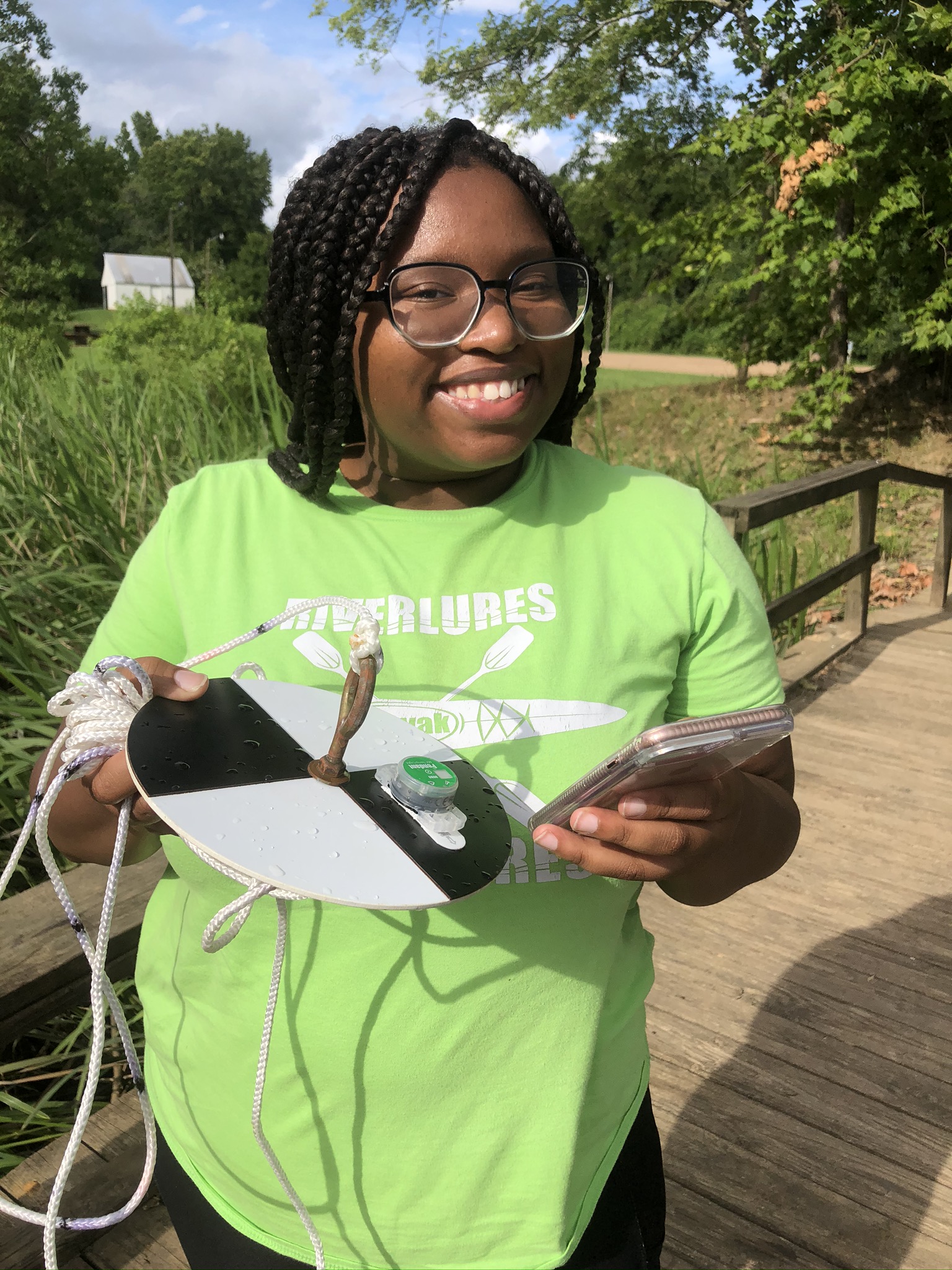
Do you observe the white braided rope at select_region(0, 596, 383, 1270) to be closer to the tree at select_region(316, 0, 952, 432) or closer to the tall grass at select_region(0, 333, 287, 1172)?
the tall grass at select_region(0, 333, 287, 1172)

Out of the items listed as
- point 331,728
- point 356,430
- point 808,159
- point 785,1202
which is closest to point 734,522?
point 785,1202

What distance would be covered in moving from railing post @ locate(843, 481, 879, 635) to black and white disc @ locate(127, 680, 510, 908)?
16.6ft

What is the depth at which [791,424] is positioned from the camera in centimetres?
1201

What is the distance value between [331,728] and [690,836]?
1.10ft

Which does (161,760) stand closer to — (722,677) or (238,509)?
(238,509)

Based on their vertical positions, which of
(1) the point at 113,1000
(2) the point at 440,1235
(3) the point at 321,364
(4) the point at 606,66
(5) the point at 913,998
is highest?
(4) the point at 606,66

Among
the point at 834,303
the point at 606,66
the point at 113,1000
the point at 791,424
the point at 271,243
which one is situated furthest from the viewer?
the point at 606,66

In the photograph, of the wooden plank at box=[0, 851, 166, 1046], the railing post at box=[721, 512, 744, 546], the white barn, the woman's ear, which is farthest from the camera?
the white barn

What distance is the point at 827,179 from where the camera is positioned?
8.41m

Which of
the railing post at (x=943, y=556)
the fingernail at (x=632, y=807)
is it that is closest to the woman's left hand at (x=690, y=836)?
the fingernail at (x=632, y=807)

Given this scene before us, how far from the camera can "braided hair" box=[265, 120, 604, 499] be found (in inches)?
40.8

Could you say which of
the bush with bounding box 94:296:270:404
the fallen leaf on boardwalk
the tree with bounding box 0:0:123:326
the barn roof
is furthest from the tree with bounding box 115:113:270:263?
the fallen leaf on boardwalk

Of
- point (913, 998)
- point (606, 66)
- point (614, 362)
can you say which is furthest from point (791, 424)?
point (614, 362)

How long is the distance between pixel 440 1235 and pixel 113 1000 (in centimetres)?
40
